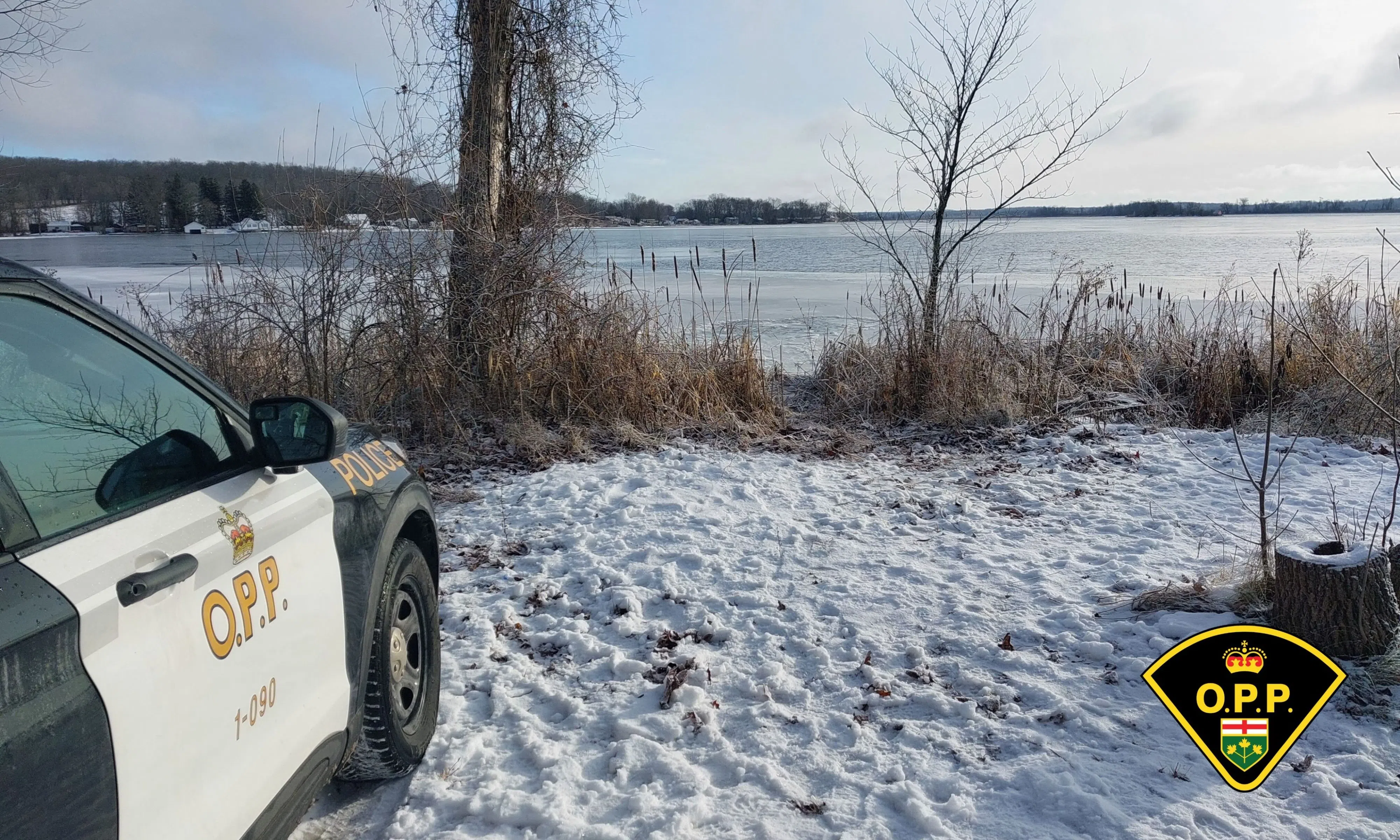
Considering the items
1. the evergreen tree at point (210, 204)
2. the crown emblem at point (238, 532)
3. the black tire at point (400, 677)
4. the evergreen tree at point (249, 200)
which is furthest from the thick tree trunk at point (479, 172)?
the crown emblem at point (238, 532)

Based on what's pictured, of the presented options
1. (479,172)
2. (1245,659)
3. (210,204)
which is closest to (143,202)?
(210,204)

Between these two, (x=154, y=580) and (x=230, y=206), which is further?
(x=230, y=206)

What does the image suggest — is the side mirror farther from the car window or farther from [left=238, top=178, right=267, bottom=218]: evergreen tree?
[left=238, top=178, right=267, bottom=218]: evergreen tree

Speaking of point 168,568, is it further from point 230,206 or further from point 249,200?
point 230,206

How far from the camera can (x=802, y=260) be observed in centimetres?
2844

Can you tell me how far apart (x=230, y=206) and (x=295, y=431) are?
798 centimetres

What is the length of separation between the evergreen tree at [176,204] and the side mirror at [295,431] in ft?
35.0

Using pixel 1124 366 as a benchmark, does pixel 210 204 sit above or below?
above

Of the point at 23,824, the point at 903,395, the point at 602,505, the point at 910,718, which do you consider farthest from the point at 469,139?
the point at 23,824

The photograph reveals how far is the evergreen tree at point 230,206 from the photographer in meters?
8.47

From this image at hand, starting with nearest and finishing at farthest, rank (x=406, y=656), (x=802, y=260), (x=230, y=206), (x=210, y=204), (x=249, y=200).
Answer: (x=406, y=656), (x=249, y=200), (x=230, y=206), (x=210, y=204), (x=802, y=260)

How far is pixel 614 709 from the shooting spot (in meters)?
3.47

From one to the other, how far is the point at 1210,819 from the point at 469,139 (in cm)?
839

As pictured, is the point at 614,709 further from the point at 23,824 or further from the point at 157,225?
the point at 157,225
